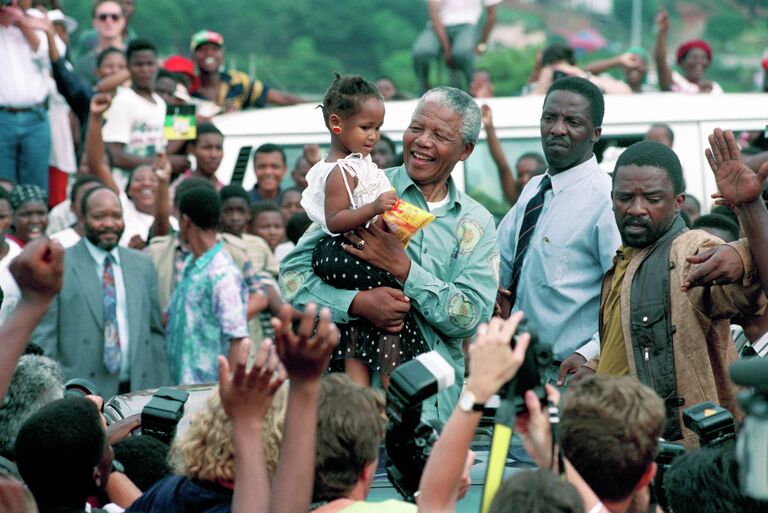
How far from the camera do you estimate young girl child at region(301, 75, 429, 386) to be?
200 inches

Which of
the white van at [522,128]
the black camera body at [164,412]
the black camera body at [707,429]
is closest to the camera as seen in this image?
the black camera body at [707,429]

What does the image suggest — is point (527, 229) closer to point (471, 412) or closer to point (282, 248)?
point (471, 412)

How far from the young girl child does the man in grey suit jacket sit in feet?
10.0

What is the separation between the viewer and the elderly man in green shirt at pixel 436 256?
16.5ft

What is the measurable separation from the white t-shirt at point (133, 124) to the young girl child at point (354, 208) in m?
5.29

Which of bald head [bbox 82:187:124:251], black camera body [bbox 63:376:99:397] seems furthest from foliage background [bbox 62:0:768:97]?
black camera body [bbox 63:376:99:397]

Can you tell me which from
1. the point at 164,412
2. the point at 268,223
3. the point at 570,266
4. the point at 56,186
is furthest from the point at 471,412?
the point at 56,186

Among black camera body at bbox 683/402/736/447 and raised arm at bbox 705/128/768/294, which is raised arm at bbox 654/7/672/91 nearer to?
raised arm at bbox 705/128/768/294

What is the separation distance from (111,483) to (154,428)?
27cm

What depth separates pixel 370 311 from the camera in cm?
500

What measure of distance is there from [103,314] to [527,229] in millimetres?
3066

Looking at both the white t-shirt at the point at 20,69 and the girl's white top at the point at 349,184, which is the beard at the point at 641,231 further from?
the white t-shirt at the point at 20,69

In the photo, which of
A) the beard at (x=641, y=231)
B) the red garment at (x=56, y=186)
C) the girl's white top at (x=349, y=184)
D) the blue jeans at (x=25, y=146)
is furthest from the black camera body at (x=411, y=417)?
the red garment at (x=56, y=186)

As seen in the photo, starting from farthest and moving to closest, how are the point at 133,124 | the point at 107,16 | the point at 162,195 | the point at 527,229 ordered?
1. the point at 107,16
2. the point at 133,124
3. the point at 162,195
4. the point at 527,229
